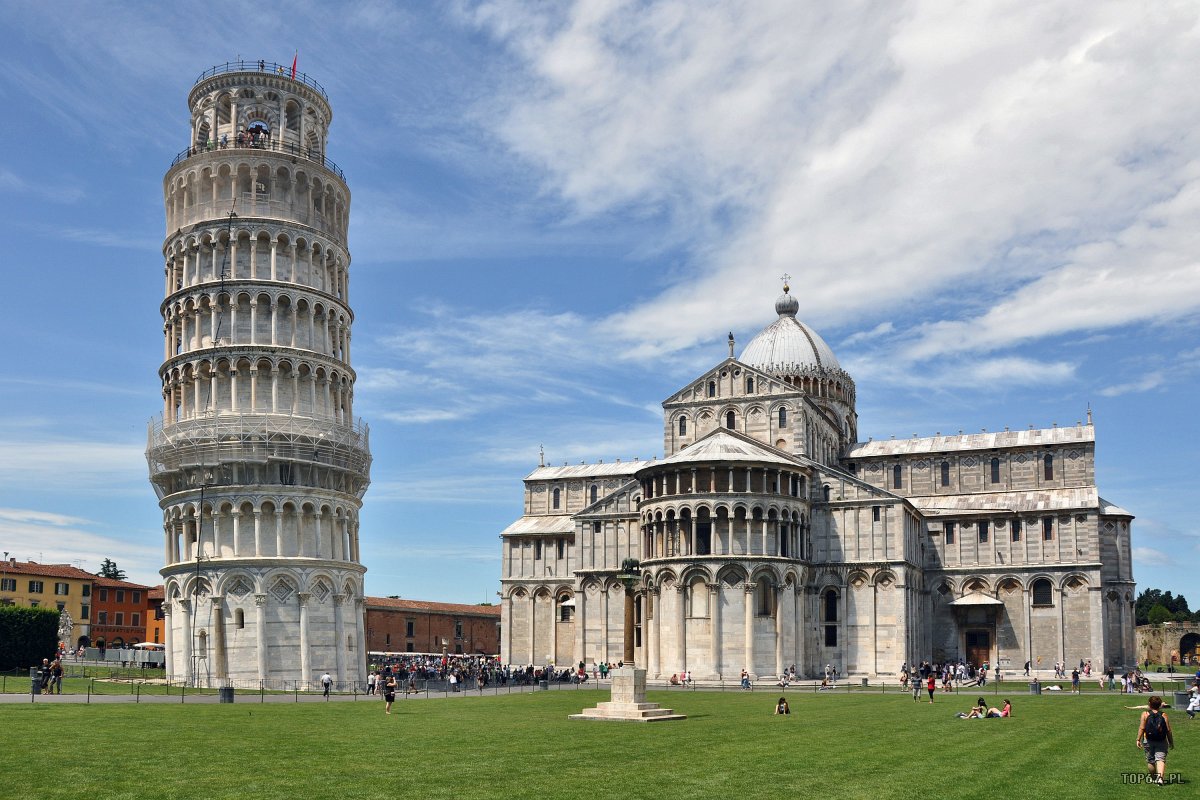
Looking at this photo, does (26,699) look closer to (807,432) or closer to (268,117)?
(268,117)

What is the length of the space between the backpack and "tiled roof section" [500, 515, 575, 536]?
7352 cm

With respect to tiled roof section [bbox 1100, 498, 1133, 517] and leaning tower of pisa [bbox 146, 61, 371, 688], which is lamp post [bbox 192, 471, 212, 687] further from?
tiled roof section [bbox 1100, 498, 1133, 517]

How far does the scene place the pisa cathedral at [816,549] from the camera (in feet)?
250

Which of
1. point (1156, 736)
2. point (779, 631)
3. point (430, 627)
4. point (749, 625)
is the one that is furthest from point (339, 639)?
point (430, 627)

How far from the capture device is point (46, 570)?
11144 centimetres

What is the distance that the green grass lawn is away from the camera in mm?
22156

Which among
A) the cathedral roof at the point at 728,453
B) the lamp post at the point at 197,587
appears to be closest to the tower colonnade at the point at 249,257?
the lamp post at the point at 197,587

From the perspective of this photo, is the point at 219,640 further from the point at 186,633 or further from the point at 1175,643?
the point at 1175,643

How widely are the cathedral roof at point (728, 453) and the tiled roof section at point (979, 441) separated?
16780 millimetres

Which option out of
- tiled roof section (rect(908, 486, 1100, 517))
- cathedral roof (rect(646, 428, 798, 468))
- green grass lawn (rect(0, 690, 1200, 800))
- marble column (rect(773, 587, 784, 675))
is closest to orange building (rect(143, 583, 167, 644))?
cathedral roof (rect(646, 428, 798, 468))

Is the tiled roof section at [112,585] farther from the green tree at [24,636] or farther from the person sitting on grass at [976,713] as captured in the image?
the person sitting on grass at [976,713]

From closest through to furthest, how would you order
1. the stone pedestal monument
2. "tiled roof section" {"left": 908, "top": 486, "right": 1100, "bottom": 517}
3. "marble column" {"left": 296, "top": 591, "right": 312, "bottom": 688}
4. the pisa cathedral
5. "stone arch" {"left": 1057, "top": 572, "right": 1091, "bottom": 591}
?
the stone pedestal monument
"marble column" {"left": 296, "top": 591, "right": 312, "bottom": 688}
the pisa cathedral
"stone arch" {"left": 1057, "top": 572, "right": 1091, "bottom": 591}
"tiled roof section" {"left": 908, "top": 486, "right": 1100, "bottom": 517}

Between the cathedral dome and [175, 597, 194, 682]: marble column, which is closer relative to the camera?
[175, 597, 194, 682]: marble column

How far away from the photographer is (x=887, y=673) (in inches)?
3093
